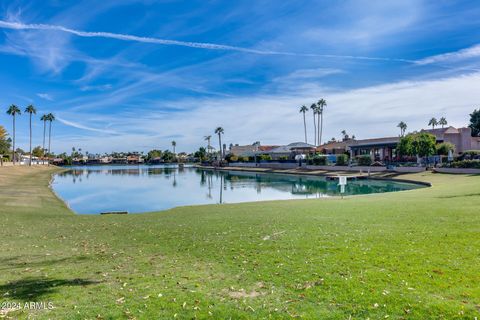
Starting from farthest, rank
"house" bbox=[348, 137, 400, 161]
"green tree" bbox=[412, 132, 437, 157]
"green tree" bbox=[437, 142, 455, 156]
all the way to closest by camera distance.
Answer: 1. "house" bbox=[348, 137, 400, 161]
2. "green tree" bbox=[437, 142, 455, 156]
3. "green tree" bbox=[412, 132, 437, 157]

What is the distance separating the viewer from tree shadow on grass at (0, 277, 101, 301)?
6371mm

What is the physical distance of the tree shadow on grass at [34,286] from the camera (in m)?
6.37

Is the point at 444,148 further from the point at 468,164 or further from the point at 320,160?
the point at 320,160

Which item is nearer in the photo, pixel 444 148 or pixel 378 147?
pixel 444 148

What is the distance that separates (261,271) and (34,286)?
15.0 feet

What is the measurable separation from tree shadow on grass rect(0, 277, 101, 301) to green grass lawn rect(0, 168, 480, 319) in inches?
1.5

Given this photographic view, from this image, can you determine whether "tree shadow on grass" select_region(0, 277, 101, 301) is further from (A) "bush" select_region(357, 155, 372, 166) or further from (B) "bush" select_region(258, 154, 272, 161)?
(B) "bush" select_region(258, 154, 272, 161)

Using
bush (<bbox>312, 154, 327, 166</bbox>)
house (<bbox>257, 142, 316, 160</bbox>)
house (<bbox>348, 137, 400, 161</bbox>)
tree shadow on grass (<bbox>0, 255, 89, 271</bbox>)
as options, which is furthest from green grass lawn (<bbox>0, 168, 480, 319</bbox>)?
house (<bbox>257, 142, 316, 160</bbox>)

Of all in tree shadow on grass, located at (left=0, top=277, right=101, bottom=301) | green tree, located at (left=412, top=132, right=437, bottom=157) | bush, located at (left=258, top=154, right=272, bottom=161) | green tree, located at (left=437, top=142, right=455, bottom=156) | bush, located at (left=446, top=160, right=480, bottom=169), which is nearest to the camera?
Result: tree shadow on grass, located at (left=0, top=277, right=101, bottom=301)

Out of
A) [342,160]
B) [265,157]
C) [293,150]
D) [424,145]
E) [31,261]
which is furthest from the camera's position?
[265,157]

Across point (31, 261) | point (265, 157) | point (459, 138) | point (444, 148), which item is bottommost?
point (31, 261)

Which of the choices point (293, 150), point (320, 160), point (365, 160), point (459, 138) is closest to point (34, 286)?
point (365, 160)

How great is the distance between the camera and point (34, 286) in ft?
22.6

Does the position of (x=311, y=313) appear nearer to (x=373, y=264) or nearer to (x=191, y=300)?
(x=191, y=300)
